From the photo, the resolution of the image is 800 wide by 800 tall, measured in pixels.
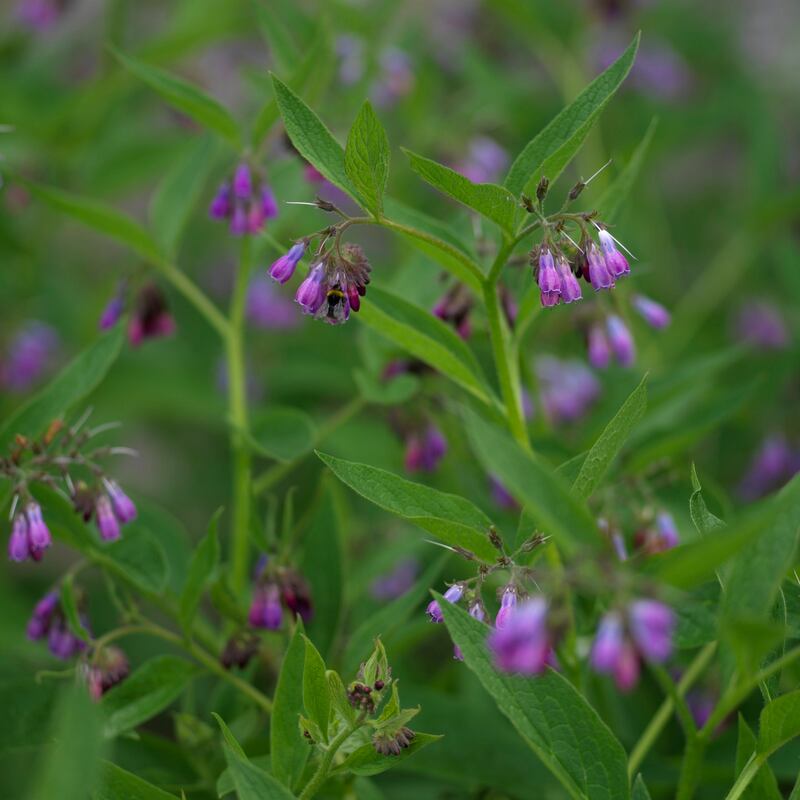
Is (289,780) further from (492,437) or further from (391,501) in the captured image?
(492,437)

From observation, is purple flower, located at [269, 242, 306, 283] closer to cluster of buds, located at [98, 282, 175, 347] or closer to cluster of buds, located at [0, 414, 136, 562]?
cluster of buds, located at [0, 414, 136, 562]

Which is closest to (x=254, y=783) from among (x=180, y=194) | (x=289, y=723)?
(x=289, y=723)

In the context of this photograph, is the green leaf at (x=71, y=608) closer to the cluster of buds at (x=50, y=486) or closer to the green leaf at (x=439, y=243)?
the cluster of buds at (x=50, y=486)

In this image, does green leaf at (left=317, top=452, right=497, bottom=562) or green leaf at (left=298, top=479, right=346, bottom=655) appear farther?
green leaf at (left=298, top=479, right=346, bottom=655)

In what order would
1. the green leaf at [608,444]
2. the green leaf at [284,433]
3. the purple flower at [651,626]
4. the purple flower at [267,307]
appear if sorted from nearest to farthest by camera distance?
the purple flower at [651,626], the green leaf at [608,444], the green leaf at [284,433], the purple flower at [267,307]

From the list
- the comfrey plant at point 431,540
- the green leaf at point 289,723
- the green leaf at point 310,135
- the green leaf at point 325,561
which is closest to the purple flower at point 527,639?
the comfrey plant at point 431,540

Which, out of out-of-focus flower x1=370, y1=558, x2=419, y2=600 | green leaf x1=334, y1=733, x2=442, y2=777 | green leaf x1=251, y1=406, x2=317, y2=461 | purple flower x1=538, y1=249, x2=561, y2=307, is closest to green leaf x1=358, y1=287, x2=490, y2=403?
purple flower x1=538, y1=249, x2=561, y2=307
